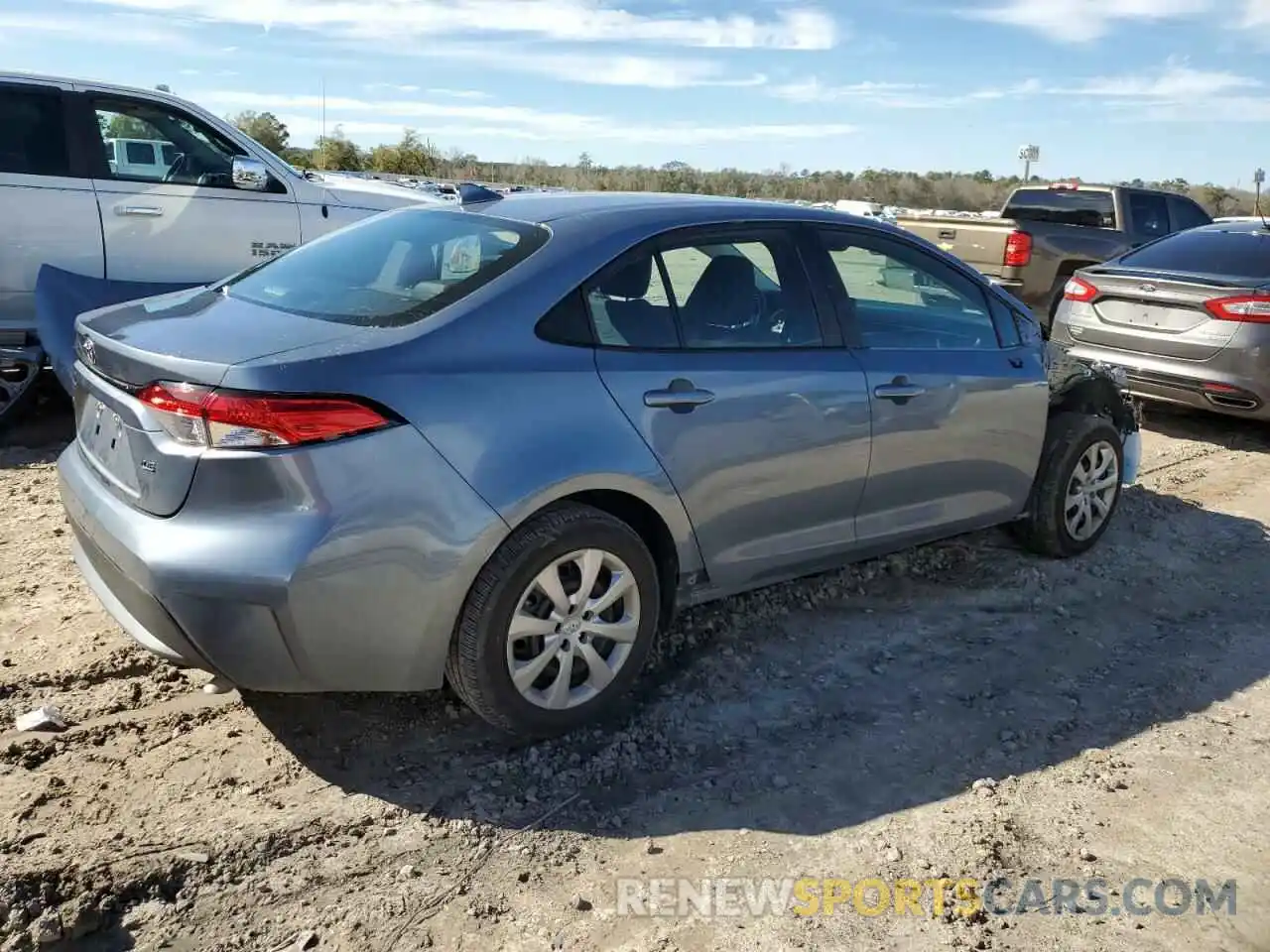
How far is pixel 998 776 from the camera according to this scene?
3469 mm

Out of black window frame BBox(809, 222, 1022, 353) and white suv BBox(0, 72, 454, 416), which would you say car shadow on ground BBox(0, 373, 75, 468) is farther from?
black window frame BBox(809, 222, 1022, 353)

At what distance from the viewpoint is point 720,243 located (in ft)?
13.0

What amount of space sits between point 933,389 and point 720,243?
3.59 ft

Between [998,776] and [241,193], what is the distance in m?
6.23

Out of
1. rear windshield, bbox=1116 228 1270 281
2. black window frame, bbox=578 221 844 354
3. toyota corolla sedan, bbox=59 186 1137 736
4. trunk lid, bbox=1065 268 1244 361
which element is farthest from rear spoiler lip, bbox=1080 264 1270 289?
black window frame, bbox=578 221 844 354

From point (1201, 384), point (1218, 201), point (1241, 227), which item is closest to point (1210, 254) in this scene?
point (1241, 227)

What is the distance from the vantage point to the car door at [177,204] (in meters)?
6.95

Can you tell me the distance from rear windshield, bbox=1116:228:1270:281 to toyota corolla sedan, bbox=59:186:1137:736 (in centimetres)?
455

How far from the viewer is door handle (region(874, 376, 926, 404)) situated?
13.7 ft

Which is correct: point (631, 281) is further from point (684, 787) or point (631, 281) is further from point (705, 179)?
point (705, 179)

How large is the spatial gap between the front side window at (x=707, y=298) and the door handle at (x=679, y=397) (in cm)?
15

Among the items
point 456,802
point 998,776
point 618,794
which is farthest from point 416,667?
point 998,776

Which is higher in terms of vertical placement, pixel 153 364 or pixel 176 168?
pixel 176 168

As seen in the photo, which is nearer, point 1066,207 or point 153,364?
point 153,364
